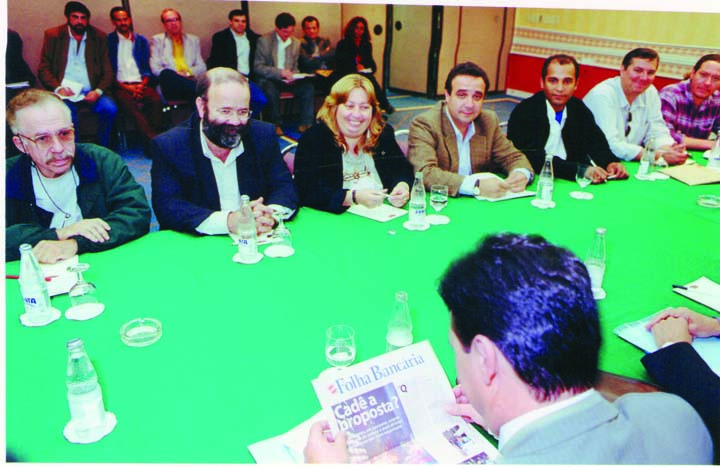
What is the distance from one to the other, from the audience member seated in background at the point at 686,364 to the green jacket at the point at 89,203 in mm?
1742

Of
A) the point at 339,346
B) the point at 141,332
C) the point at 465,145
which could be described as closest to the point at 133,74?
A: the point at 465,145

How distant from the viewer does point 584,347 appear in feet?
2.73

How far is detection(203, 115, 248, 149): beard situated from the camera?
7.30 feet

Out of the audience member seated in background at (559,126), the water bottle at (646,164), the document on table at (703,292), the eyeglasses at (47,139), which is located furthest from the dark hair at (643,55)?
the eyeglasses at (47,139)

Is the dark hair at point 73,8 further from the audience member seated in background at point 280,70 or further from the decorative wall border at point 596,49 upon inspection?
the decorative wall border at point 596,49

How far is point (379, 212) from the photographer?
7.40 ft

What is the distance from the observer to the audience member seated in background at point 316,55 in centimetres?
624

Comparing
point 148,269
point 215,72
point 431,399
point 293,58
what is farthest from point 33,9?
point 431,399

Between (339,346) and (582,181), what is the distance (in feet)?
6.04

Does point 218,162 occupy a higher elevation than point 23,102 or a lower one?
lower

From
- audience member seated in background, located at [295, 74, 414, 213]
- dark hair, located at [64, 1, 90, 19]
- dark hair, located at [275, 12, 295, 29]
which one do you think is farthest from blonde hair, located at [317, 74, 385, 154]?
dark hair, located at [275, 12, 295, 29]

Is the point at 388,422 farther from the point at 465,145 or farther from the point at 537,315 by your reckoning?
the point at 465,145

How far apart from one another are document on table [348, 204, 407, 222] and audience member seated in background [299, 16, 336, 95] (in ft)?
14.5

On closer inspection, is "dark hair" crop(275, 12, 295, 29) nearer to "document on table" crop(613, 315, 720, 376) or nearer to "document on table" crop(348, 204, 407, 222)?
"document on table" crop(348, 204, 407, 222)
